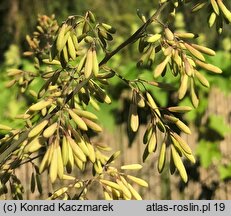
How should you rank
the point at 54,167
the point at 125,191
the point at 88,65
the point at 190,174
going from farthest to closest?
1. the point at 190,174
2. the point at 125,191
3. the point at 88,65
4. the point at 54,167

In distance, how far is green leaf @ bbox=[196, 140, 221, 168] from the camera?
200 inches

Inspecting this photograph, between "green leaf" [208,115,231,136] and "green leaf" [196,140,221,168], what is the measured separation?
12 cm

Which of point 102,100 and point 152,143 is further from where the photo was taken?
point 102,100

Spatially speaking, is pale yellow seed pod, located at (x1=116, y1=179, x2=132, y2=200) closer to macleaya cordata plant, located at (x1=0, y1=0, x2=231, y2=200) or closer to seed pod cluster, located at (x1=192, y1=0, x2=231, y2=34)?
macleaya cordata plant, located at (x1=0, y1=0, x2=231, y2=200)

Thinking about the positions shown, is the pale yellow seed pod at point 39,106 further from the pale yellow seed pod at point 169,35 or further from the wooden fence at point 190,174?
the wooden fence at point 190,174

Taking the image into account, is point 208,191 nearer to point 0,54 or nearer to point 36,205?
point 36,205

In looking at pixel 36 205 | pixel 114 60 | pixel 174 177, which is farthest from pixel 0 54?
pixel 36 205

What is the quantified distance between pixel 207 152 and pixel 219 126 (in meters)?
0.25

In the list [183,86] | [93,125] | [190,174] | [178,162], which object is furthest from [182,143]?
[190,174]

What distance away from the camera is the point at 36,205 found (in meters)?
1.82

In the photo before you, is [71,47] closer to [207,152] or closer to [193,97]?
[193,97]

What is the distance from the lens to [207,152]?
5.10 m

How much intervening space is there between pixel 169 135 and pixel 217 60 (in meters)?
3.39

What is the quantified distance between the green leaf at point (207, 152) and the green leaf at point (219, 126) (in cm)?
12
